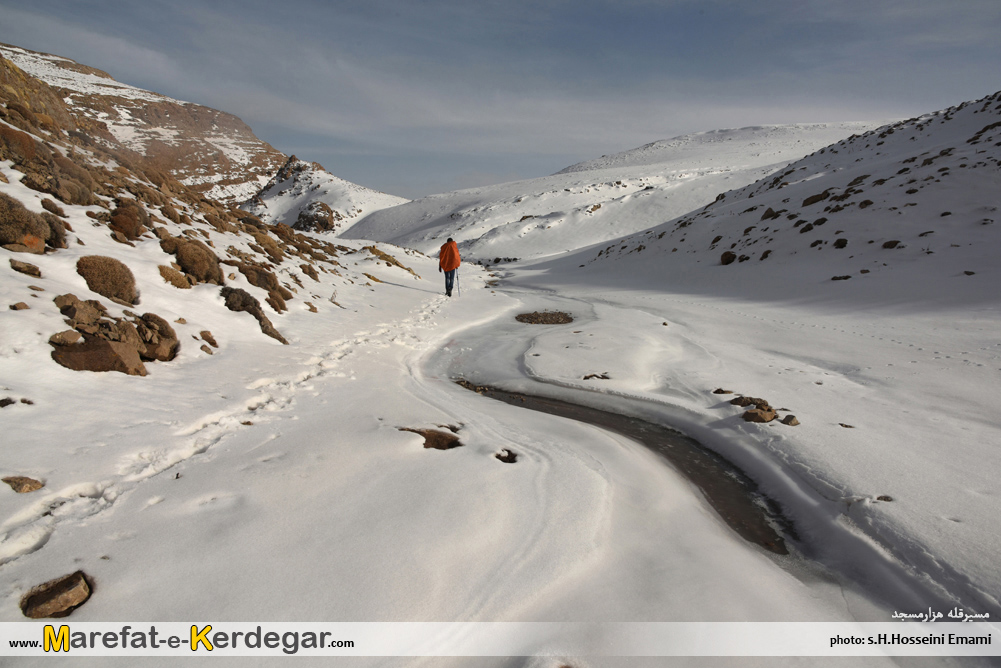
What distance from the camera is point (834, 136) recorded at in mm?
66438

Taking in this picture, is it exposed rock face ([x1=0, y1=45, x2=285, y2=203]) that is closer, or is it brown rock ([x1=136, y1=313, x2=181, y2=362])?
brown rock ([x1=136, y1=313, x2=181, y2=362])

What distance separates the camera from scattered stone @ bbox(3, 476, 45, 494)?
88.8 inches

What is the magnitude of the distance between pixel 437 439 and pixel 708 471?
2.16 m

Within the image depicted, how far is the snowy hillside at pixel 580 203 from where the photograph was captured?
3372cm

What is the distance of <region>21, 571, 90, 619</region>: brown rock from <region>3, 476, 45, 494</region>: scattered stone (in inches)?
30.0

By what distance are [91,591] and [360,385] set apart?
3.03 meters

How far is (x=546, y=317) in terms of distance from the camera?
995 cm

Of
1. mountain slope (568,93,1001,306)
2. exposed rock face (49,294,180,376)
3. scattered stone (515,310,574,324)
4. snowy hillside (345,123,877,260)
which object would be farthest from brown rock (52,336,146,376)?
snowy hillside (345,123,877,260)

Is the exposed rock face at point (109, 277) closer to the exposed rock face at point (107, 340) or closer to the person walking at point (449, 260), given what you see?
the exposed rock face at point (107, 340)

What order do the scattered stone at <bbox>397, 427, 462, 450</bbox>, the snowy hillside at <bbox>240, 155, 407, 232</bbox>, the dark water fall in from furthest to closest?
the snowy hillside at <bbox>240, 155, 407, 232</bbox>
the scattered stone at <bbox>397, 427, 462, 450</bbox>
the dark water

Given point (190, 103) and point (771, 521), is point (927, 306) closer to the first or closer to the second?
point (771, 521)

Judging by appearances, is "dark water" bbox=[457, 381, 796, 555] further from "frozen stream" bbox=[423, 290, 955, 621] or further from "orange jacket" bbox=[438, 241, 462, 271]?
"orange jacket" bbox=[438, 241, 462, 271]

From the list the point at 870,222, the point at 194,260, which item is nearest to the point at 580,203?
the point at 870,222

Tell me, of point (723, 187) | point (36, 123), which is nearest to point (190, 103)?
point (723, 187)
